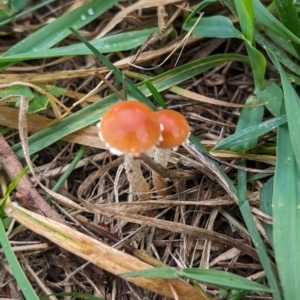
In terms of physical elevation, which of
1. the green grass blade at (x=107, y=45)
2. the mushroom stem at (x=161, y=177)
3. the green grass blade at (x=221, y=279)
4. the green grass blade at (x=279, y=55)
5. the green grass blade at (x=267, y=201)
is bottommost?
the green grass blade at (x=221, y=279)

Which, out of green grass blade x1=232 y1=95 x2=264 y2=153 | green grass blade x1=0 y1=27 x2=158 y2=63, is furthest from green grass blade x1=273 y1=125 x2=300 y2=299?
green grass blade x1=0 y1=27 x2=158 y2=63

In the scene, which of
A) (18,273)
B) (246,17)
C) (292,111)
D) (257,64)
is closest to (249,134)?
(292,111)

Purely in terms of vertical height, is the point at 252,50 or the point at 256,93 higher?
the point at 252,50

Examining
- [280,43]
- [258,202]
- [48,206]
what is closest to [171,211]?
[258,202]

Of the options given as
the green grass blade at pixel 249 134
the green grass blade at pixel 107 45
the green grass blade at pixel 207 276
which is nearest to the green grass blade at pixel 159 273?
the green grass blade at pixel 207 276

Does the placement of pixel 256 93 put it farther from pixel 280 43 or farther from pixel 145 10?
pixel 145 10

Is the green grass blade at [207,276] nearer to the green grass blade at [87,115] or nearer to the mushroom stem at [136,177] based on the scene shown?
the mushroom stem at [136,177]

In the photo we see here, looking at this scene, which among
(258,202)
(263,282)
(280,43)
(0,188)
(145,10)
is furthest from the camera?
(145,10)
